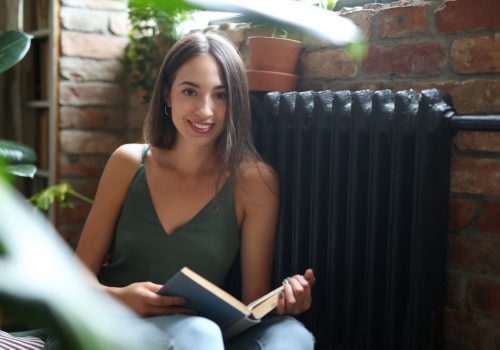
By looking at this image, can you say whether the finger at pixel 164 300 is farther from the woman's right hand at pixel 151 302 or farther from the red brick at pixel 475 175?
the red brick at pixel 475 175

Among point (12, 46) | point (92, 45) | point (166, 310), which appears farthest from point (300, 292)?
point (92, 45)

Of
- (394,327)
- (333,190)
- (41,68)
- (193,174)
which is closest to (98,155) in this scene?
(41,68)

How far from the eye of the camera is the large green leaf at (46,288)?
0.10 m

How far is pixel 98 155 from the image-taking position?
217 centimetres

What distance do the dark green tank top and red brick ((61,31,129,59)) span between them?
2.90 ft

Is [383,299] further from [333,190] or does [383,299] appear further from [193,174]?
[193,174]

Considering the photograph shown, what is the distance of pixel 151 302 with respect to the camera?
3.57 feet

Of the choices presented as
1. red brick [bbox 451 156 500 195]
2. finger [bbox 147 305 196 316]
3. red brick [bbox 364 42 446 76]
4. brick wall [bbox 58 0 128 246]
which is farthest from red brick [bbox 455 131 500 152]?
brick wall [bbox 58 0 128 246]

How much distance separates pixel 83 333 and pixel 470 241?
1210 mm

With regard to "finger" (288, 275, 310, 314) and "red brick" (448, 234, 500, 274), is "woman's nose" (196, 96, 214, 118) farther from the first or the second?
"red brick" (448, 234, 500, 274)

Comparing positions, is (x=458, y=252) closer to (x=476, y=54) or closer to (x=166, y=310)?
(x=476, y=54)

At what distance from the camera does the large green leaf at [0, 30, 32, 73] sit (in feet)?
4.56

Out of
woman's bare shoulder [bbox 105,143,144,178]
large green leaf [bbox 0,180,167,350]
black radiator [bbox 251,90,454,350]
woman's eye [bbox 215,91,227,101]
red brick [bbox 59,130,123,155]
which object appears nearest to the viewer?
large green leaf [bbox 0,180,167,350]

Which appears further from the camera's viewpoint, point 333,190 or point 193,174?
point 193,174
